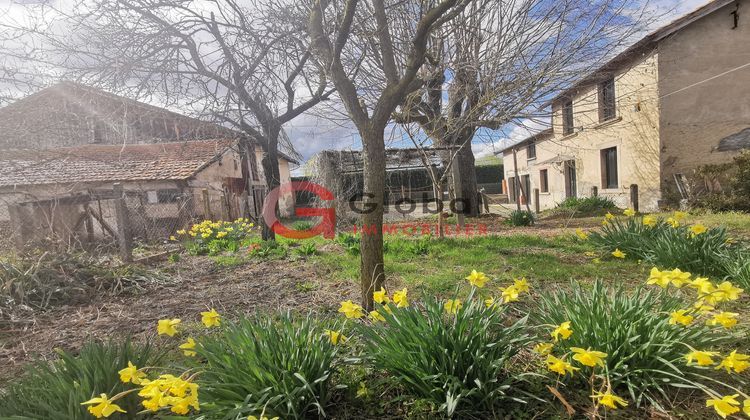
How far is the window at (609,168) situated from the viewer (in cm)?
1302

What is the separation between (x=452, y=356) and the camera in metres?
1.71

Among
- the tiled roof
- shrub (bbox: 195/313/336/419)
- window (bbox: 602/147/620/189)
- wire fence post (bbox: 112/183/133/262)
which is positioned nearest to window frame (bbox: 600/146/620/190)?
window (bbox: 602/147/620/189)

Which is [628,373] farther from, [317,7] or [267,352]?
[317,7]

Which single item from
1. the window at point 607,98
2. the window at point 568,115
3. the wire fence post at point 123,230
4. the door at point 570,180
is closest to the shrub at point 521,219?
the window at point 568,115

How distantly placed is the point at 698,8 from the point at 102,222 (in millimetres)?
16079

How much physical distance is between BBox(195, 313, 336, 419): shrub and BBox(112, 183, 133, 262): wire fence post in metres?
5.42

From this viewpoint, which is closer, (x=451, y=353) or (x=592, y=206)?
(x=451, y=353)

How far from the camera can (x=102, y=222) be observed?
7.21 meters

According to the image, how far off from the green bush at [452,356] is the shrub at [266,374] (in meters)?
0.31

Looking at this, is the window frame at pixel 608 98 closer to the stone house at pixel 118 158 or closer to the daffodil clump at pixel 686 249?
the daffodil clump at pixel 686 249

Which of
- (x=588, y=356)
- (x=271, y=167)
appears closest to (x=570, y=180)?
(x=271, y=167)

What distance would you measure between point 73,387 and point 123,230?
5439 mm

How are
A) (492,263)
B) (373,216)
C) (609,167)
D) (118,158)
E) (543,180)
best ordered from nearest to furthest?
(373,216) < (492,263) < (118,158) < (609,167) < (543,180)

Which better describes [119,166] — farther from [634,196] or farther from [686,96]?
[686,96]
